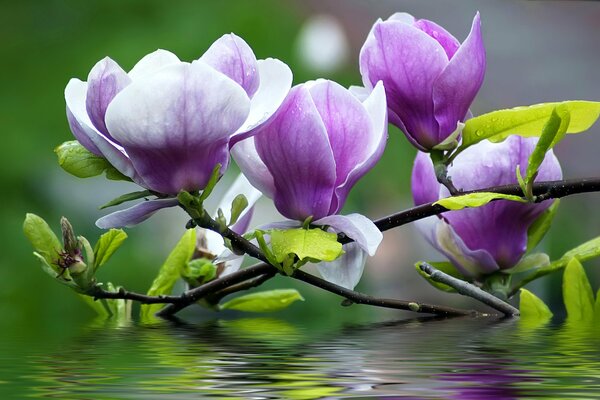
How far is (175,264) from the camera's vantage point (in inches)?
10.2

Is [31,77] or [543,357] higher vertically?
[31,77]

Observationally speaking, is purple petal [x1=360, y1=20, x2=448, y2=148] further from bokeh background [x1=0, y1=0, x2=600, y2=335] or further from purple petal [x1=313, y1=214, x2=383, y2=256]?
bokeh background [x1=0, y1=0, x2=600, y2=335]

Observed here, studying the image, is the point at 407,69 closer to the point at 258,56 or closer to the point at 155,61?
the point at 155,61

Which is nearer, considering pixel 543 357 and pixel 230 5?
pixel 543 357

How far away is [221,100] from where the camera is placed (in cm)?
15

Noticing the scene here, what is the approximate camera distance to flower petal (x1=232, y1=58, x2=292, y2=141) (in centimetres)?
16

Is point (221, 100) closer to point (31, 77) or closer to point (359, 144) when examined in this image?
point (359, 144)

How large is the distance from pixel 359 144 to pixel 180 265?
0.34ft

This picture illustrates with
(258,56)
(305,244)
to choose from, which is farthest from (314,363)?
(258,56)

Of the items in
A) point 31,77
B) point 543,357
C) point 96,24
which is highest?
point 96,24

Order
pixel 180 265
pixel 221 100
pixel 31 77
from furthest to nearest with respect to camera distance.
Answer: pixel 31 77, pixel 180 265, pixel 221 100

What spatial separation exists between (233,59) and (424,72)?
0.18 ft

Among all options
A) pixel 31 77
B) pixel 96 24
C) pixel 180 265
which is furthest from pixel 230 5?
pixel 180 265

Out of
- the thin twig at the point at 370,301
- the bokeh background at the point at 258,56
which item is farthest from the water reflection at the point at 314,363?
the bokeh background at the point at 258,56
